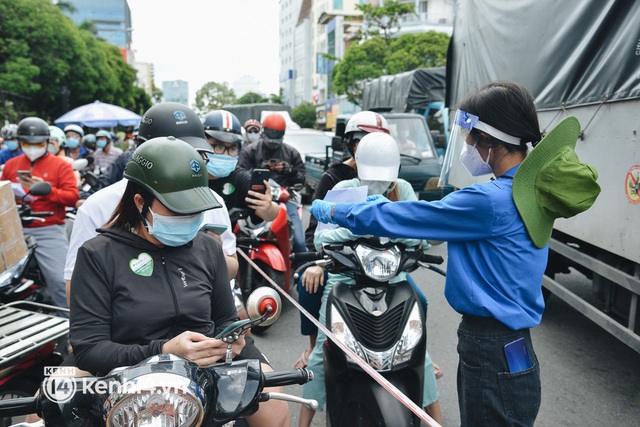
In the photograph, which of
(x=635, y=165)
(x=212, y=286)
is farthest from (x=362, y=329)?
(x=635, y=165)

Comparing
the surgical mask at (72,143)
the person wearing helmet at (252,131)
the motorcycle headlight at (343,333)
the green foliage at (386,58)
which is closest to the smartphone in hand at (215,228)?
the motorcycle headlight at (343,333)

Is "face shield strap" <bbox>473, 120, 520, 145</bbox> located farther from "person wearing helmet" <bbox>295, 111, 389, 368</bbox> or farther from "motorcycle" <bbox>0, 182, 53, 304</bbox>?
"motorcycle" <bbox>0, 182, 53, 304</bbox>

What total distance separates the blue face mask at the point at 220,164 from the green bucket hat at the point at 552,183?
272 centimetres

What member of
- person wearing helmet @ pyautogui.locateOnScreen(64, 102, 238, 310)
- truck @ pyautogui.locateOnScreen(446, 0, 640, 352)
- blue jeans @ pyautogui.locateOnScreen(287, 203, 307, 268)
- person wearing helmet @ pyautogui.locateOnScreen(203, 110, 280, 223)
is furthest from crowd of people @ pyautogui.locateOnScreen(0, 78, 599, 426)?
blue jeans @ pyautogui.locateOnScreen(287, 203, 307, 268)

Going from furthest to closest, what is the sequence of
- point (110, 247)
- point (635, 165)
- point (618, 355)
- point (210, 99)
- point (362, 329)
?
point (210, 99)
point (618, 355)
point (635, 165)
point (362, 329)
point (110, 247)

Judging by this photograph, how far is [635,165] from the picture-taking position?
3.71 meters

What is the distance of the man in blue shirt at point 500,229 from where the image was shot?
2100mm

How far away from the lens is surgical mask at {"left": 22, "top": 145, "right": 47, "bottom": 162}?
4.95 metres

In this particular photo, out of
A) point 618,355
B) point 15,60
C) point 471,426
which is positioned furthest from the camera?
point 15,60

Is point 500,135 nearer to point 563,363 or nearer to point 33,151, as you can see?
point 563,363

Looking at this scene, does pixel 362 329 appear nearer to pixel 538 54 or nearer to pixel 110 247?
pixel 110 247

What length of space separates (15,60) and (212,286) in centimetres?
2620

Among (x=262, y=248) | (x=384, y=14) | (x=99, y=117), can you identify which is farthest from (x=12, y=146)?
(x=384, y=14)

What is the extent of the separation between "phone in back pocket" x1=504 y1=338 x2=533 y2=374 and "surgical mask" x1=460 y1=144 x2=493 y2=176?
0.71 m
